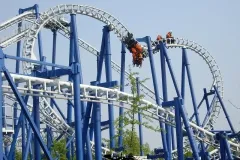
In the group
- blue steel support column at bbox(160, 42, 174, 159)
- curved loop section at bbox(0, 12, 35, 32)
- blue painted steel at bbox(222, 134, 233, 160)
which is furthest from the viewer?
curved loop section at bbox(0, 12, 35, 32)

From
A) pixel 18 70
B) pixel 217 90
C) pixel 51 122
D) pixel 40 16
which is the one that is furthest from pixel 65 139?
pixel 217 90

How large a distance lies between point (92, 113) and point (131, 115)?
5.16 meters

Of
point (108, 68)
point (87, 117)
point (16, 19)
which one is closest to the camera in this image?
point (87, 117)

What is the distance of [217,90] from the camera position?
24.9 metres

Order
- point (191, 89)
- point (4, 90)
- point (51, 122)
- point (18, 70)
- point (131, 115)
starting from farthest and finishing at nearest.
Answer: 1. point (191, 89)
2. point (18, 70)
3. point (51, 122)
4. point (4, 90)
5. point (131, 115)

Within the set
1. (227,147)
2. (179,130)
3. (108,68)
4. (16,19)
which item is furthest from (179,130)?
(16,19)

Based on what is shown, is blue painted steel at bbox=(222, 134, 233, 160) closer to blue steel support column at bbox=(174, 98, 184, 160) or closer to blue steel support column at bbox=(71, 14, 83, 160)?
blue steel support column at bbox=(174, 98, 184, 160)

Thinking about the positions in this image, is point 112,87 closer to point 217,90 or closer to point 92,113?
point 92,113

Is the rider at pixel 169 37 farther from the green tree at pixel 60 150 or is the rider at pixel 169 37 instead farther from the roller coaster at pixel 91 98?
the green tree at pixel 60 150

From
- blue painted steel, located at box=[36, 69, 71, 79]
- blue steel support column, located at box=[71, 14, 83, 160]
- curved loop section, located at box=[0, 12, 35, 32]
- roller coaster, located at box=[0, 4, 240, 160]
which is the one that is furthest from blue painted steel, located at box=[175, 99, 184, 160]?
curved loop section, located at box=[0, 12, 35, 32]

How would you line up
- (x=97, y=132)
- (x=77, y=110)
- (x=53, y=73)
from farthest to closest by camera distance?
(x=97, y=132) → (x=53, y=73) → (x=77, y=110)

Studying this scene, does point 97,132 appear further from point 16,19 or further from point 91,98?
point 16,19

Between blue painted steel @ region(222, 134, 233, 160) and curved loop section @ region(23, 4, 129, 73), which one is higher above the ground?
curved loop section @ region(23, 4, 129, 73)

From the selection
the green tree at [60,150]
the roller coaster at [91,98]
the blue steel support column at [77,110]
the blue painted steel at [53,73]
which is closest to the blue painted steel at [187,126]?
the roller coaster at [91,98]
